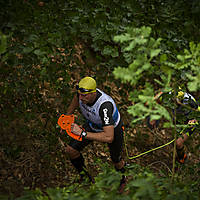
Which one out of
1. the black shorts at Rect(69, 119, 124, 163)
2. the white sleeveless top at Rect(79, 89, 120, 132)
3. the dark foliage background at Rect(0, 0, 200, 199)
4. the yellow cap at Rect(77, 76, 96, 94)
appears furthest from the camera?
the black shorts at Rect(69, 119, 124, 163)

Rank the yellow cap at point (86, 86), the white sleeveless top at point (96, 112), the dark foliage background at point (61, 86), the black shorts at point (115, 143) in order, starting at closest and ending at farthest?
the dark foliage background at point (61, 86), the yellow cap at point (86, 86), the white sleeveless top at point (96, 112), the black shorts at point (115, 143)

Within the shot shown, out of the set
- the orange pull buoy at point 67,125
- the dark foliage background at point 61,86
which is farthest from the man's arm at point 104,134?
the dark foliage background at point 61,86

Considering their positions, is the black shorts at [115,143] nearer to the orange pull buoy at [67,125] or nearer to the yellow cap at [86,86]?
the orange pull buoy at [67,125]

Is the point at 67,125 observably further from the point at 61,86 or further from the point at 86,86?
the point at 61,86

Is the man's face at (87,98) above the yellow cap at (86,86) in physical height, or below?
below

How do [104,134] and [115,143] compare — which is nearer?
[104,134]

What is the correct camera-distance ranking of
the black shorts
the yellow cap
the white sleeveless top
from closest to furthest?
1. the yellow cap
2. the white sleeveless top
3. the black shorts

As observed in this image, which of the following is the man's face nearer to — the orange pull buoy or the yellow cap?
the yellow cap

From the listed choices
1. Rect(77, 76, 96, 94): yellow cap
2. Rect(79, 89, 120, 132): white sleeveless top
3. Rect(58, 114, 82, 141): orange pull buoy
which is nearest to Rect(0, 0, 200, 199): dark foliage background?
Rect(77, 76, 96, 94): yellow cap

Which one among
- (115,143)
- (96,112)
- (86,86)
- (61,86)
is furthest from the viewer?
(61,86)

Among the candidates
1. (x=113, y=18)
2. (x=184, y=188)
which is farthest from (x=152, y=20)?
(x=184, y=188)

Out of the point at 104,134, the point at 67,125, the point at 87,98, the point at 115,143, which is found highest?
the point at 87,98

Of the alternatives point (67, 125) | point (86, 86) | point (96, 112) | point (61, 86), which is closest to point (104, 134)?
point (96, 112)

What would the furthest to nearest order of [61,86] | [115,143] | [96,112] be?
[61,86] < [115,143] < [96,112]
